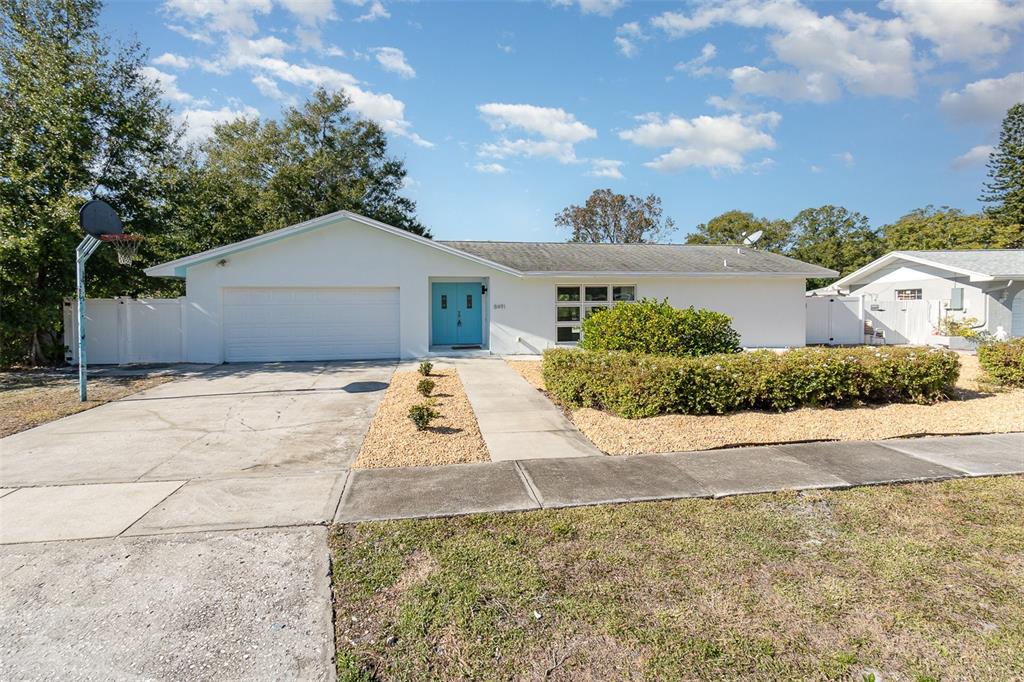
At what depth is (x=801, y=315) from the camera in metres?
18.4

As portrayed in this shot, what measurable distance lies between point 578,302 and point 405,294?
560 centimetres

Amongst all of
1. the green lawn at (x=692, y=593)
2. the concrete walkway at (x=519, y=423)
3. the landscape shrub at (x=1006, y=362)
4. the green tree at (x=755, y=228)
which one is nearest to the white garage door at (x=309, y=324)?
the concrete walkway at (x=519, y=423)

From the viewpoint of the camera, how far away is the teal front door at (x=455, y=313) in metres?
16.7

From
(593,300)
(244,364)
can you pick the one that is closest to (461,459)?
(244,364)

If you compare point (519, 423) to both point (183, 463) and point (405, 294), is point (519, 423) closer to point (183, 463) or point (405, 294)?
point (183, 463)

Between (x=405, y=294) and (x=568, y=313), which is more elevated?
(x=405, y=294)

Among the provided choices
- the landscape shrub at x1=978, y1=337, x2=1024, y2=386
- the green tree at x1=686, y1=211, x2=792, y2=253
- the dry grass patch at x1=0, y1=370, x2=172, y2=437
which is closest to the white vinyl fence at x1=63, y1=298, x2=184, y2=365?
the dry grass patch at x1=0, y1=370, x2=172, y2=437

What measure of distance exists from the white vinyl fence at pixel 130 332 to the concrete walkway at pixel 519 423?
A: 9.04 meters

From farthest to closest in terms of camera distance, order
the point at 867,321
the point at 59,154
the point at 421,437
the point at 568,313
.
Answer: the point at 867,321 → the point at 568,313 → the point at 59,154 → the point at 421,437

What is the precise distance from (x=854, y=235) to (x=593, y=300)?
35090mm

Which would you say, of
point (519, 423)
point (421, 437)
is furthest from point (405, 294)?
point (421, 437)

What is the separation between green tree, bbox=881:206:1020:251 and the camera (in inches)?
1302

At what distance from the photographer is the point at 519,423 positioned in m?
7.50

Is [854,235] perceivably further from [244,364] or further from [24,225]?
[24,225]
